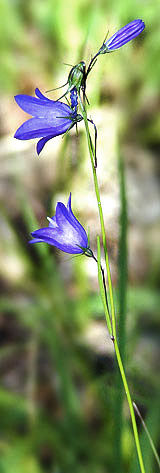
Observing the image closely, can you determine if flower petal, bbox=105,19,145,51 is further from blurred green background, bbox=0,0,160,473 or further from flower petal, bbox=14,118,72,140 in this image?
blurred green background, bbox=0,0,160,473

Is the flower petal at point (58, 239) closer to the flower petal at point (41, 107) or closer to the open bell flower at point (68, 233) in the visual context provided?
the open bell flower at point (68, 233)

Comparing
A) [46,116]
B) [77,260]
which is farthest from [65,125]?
[77,260]

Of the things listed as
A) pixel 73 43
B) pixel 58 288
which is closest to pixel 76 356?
pixel 58 288

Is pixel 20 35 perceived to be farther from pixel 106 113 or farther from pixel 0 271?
pixel 0 271

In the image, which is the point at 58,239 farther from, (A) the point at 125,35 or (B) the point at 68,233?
(A) the point at 125,35

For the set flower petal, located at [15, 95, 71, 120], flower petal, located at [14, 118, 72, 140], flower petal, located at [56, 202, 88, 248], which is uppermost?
flower petal, located at [15, 95, 71, 120]

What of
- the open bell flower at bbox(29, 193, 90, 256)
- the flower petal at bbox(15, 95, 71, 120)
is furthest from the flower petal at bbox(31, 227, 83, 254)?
the flower petal at bbox(15, 95, 71, 120)
